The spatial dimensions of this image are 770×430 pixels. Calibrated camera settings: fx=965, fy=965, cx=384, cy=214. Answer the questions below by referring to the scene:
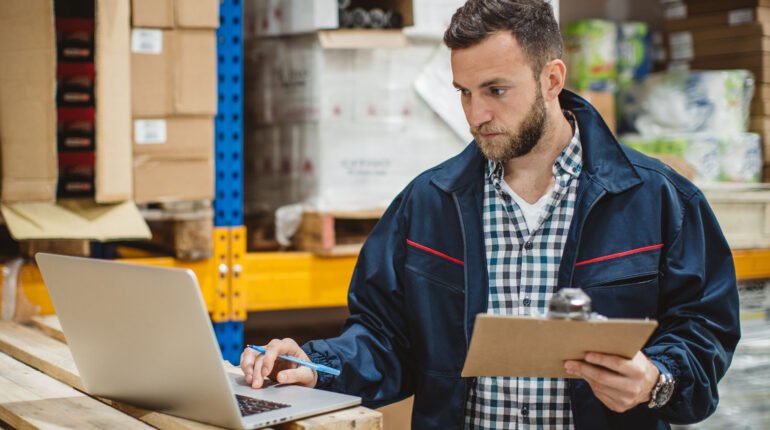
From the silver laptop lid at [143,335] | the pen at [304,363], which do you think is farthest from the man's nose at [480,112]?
the silver laptop lid at [143,335]

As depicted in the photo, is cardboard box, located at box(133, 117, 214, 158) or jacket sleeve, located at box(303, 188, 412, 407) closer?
jacket sleeve, located at box(303, 188, 412, 407)

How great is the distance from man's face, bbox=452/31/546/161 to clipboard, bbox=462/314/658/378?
70 centimetres

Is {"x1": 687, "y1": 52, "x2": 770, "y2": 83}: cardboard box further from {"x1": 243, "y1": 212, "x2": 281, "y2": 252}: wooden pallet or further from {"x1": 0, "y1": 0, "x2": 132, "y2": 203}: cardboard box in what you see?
{"x1": 0, "y1": 0, "x2": 132, "y2": 203}: cardboard box

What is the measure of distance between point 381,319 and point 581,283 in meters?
0.57

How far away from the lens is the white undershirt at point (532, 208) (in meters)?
2.56

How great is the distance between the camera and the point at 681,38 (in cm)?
523

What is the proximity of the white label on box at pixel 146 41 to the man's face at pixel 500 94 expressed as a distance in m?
1.34

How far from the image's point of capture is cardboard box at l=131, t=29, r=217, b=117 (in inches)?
134

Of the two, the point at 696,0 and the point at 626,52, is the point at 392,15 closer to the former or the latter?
the point at 626,52

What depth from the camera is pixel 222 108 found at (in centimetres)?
365

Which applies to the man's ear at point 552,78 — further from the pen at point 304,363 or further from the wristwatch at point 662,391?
the pen at point 304,363

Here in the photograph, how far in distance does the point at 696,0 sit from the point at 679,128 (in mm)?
911

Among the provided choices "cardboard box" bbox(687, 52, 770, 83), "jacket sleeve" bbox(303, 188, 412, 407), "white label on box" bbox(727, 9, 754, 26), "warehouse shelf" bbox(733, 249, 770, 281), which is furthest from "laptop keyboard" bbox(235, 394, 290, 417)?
"white label on box" bbox(727, 9, 754, 26)

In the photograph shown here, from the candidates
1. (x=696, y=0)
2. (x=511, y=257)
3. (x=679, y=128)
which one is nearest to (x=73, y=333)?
(x=511, y=257)
